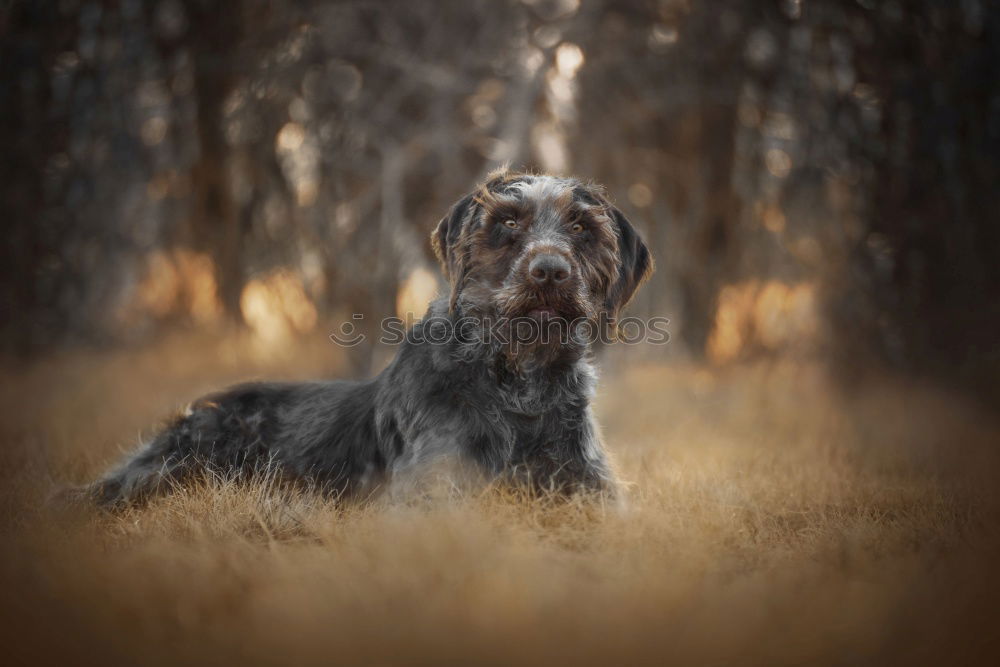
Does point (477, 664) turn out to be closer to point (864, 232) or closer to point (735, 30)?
point (864, 232)

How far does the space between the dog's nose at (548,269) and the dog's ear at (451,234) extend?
0.54 metres

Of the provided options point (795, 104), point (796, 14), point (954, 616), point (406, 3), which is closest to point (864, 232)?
point (795, 104)

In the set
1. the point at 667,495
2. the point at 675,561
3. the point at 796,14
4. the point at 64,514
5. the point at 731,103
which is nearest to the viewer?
the point at 675,561

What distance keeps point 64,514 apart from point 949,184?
5677mm

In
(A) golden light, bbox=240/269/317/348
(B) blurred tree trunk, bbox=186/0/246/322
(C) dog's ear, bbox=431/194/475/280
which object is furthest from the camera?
(A) golden light, bbox=240/269/317/348

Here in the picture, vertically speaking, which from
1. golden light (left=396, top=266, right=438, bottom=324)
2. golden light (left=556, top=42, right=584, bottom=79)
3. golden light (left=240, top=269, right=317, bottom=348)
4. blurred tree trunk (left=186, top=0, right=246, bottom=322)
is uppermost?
golden light (left=556, top=42, right=584, bottom=79)

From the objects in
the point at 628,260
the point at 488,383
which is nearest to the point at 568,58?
the point at 628,260

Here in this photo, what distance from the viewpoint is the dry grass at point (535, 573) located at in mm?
1979

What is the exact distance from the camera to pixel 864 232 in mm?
5738

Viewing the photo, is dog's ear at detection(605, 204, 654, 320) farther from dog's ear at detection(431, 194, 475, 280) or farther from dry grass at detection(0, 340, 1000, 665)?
dry grass at detection(0, 340, 1000, 665)

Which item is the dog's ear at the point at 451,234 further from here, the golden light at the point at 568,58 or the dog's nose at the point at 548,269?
the golden light at the point at 568,58

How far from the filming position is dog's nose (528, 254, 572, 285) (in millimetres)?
3102

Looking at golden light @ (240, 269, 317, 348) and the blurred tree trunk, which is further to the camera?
golden light @ (240, 269, 317, 348)

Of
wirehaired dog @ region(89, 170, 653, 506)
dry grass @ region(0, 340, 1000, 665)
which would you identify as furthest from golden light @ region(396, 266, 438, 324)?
dry grass @ region(0, 340, 1000, 665)
